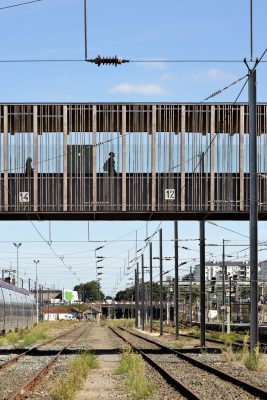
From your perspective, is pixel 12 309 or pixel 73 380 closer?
pixel 73 380

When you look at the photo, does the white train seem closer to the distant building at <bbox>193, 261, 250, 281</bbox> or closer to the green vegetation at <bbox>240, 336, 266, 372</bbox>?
the distant building at <bbox>193, 261, 250, 281</bbox>

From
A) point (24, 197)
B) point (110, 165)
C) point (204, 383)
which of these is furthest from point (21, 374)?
point (110, 165)

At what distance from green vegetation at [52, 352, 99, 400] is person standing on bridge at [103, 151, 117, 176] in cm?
846

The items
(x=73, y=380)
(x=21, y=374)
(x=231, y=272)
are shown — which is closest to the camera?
(x=73, y=380)

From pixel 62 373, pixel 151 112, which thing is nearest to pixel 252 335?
pixel 62 373

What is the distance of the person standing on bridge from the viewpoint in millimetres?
33906

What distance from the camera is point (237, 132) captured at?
3488 cm

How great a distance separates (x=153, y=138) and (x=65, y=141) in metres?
3.54

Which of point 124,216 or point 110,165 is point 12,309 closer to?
point 124,216

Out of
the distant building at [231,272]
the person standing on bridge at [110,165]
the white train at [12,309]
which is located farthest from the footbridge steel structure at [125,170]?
the distant building at [231,272]

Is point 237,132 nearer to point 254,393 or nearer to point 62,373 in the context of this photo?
point 62,373

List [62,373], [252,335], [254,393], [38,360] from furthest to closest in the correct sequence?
[38,360], [252,335], [62,373], [254,393]

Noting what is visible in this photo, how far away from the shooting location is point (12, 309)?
6331cm

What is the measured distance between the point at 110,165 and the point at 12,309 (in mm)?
31916
